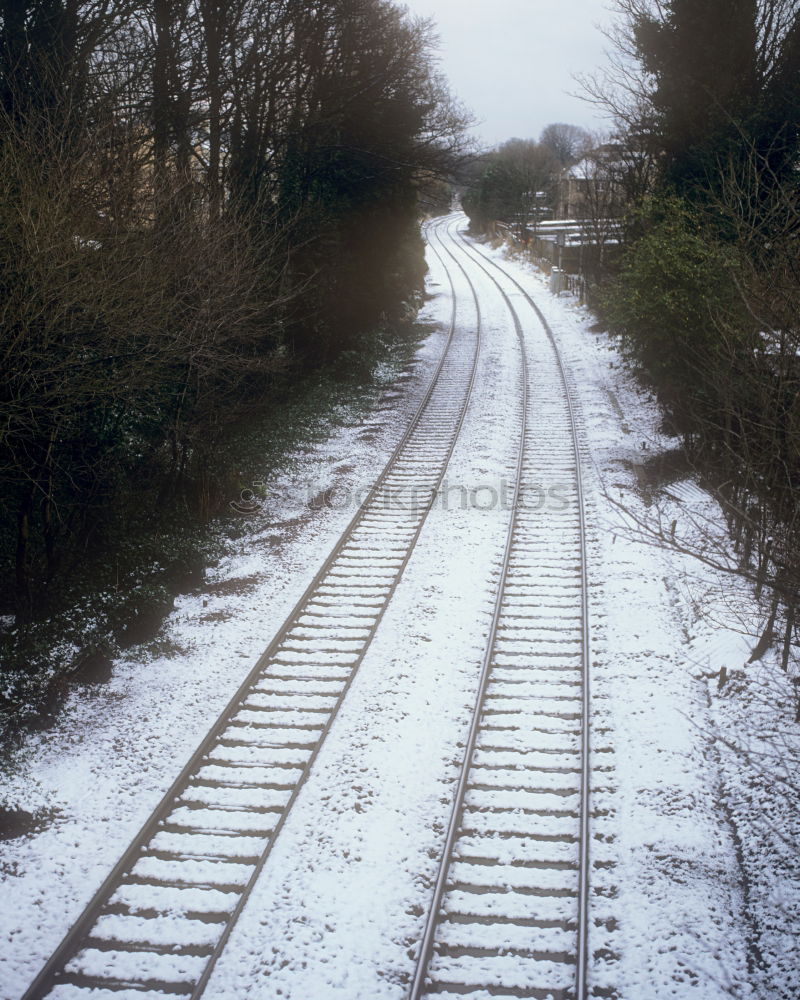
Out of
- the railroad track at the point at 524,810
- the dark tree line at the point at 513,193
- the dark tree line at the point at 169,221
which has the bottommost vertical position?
the railroad track at the point at 524,810

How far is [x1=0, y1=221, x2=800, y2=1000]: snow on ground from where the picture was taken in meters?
5.88

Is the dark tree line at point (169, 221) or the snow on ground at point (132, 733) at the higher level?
the dark tree line at point (169, 221)

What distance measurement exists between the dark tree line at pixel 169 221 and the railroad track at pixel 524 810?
5600mm

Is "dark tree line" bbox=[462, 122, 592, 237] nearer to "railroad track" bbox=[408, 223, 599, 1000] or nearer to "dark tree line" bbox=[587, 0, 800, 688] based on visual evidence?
"dark tree line" bbox=[587, 0, 800, 688]

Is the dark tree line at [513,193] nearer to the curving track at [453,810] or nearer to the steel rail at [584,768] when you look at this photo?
the steel rail at [584,768]

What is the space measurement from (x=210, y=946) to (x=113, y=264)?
7147mm

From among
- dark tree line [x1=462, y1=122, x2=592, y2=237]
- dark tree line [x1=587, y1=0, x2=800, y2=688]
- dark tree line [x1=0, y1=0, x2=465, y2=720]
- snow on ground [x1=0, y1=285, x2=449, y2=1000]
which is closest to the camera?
snow on ground [x1=0, y1=285, x2=449, y2=1000]

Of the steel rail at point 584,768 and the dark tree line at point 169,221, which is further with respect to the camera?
the dark tree line at point 169,221

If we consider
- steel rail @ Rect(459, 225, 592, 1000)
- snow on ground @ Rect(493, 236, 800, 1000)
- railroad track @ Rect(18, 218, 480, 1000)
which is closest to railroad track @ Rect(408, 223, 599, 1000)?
steel rail @ Rect(459, 225, 592, 1000)

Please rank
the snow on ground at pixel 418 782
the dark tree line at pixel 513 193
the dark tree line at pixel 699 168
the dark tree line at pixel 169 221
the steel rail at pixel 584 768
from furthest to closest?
the dark tree line at pixel 513 193
the dark tree line at pixel 699 168
the dark tree line at pixel 169 221
the snow on ground at pixel 418 782
the steel rail at pixel 584 768

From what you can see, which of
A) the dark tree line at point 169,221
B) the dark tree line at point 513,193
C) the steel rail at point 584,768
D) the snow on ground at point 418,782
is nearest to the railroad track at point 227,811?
the snow on ground at point 418,782

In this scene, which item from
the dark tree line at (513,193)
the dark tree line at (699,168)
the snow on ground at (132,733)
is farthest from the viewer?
the dark tree line at (513,193)

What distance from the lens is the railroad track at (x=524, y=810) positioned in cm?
578

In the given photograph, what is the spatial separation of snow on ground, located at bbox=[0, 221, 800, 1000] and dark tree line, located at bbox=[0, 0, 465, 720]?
245 cm
